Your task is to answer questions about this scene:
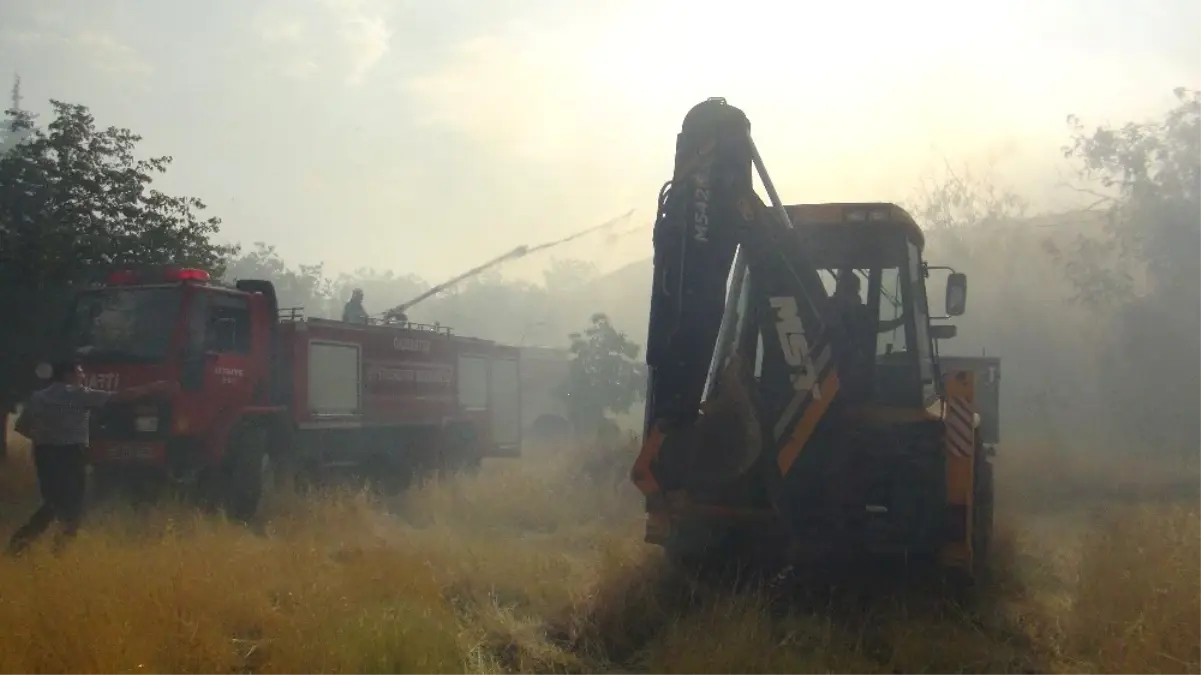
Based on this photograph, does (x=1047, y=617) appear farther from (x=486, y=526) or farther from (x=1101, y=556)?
(x=486, y=526)

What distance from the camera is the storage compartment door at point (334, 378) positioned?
13.8 meters

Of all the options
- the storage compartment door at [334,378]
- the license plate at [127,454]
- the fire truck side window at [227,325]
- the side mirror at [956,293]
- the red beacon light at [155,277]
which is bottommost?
the license plate at [127,454]

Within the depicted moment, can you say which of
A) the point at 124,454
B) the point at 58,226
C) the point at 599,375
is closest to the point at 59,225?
the point at 58,226

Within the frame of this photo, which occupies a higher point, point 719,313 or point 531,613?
point 719,313

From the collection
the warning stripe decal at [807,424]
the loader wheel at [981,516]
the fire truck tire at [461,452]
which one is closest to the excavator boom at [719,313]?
the warning stripe decal at [807,424]

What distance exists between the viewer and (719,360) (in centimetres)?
720

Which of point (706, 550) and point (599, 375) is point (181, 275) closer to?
point (706, 550)

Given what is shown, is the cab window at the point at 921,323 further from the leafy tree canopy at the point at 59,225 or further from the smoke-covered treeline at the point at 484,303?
the smoke-covered treeline at the point at 484,303

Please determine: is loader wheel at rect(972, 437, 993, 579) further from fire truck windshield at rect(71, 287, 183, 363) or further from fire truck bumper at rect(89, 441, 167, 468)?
fire truck windshield at rect(71, 287, 183, 363)

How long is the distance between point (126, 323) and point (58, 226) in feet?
9.08

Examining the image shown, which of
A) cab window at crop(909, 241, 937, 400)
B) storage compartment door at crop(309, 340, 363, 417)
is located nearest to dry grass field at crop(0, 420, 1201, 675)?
cab window at crop(909, 241, 937, 400)

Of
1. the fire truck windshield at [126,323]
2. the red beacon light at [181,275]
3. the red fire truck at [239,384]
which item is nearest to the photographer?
the red fire truck at [239,384]

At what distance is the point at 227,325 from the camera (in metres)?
12.0

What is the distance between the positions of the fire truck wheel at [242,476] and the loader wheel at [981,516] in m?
8.19
